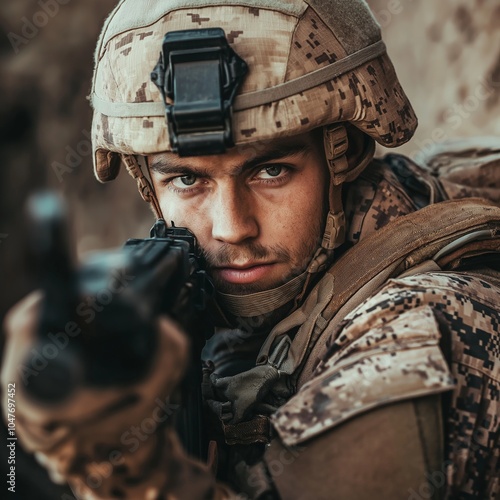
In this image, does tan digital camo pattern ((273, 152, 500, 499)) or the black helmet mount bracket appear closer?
tan digital camo pattern ((273, 152, 500, 499))

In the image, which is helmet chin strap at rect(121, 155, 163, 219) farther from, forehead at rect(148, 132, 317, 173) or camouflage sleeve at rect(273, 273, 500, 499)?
camouflage sleeve at rect(273, 273, 500, 499)

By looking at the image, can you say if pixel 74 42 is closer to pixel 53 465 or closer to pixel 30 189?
pixel 30 189

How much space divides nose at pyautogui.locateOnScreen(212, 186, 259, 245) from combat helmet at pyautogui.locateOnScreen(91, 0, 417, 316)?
5.8 inches

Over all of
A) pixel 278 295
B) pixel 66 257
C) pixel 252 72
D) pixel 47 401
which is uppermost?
pixel 252 72

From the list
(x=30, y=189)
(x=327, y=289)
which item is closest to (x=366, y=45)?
(x=327, y=289)

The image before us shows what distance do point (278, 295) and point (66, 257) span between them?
1.38 meters

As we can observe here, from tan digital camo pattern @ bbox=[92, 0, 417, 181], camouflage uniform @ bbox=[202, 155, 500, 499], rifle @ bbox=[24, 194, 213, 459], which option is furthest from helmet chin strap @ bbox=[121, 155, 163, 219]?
rifle @ bbox=[24, 194, 213, 459]

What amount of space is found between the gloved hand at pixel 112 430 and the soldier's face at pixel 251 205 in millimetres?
878

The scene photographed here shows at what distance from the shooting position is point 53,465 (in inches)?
53.3

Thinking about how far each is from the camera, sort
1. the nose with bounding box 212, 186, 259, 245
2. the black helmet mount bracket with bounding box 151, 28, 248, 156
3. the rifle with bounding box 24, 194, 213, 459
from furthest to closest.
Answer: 1. the nose with bounding box 212, 186, 259, 245
2. the black helmet mount bracket with bounding box 151, 28, 248, 156
3. the rifle with bounding box 24, 194, 213, 459

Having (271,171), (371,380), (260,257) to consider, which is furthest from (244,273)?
(371,380)

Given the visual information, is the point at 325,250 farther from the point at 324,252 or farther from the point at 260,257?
the point at 260,257

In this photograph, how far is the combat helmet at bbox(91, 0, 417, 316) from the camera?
2.24 meters

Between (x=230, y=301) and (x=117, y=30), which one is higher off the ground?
(x=117, y=30)
